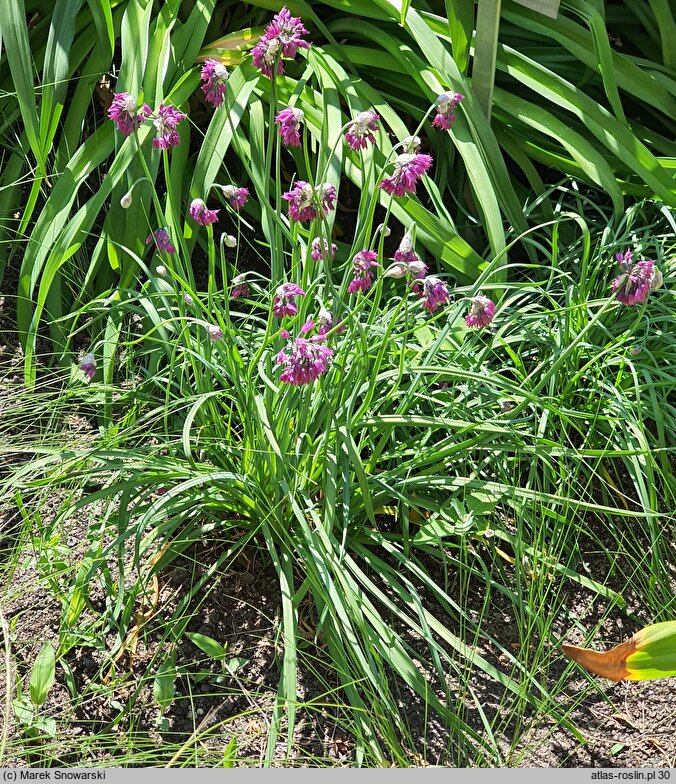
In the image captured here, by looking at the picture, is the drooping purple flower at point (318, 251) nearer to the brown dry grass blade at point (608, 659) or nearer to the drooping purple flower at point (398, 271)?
the drooping purple flower at point (398, 271)

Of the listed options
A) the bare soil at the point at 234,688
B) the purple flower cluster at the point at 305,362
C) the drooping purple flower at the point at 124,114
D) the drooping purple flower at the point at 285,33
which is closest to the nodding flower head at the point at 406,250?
the purple flower cluster at the point at 305,362

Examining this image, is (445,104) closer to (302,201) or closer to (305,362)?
(302,201)

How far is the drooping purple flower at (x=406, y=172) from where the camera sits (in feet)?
4.59

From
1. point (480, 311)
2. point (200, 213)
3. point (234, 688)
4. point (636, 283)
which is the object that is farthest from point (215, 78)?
point (234, 688)

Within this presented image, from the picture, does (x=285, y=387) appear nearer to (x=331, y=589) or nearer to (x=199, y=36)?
(x=331, y=589)

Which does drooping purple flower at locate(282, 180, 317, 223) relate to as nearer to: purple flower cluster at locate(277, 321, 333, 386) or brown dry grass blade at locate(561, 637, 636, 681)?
purple flower cluster at locate(277, 321, 333, 386)

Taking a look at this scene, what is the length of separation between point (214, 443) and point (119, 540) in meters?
0.28

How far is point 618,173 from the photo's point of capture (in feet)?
7.51

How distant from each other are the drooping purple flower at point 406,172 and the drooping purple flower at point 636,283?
41 cm

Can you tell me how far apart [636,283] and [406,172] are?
1.54ft

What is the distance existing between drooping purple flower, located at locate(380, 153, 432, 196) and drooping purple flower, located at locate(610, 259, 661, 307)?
413 millimetres

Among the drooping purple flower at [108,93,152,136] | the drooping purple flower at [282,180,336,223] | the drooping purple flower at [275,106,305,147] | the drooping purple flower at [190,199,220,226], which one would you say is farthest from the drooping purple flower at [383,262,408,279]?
the drooping purple flower at [108,93,152,136]

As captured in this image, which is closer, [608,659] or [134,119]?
[608,659]

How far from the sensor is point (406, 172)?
141 centimetres
